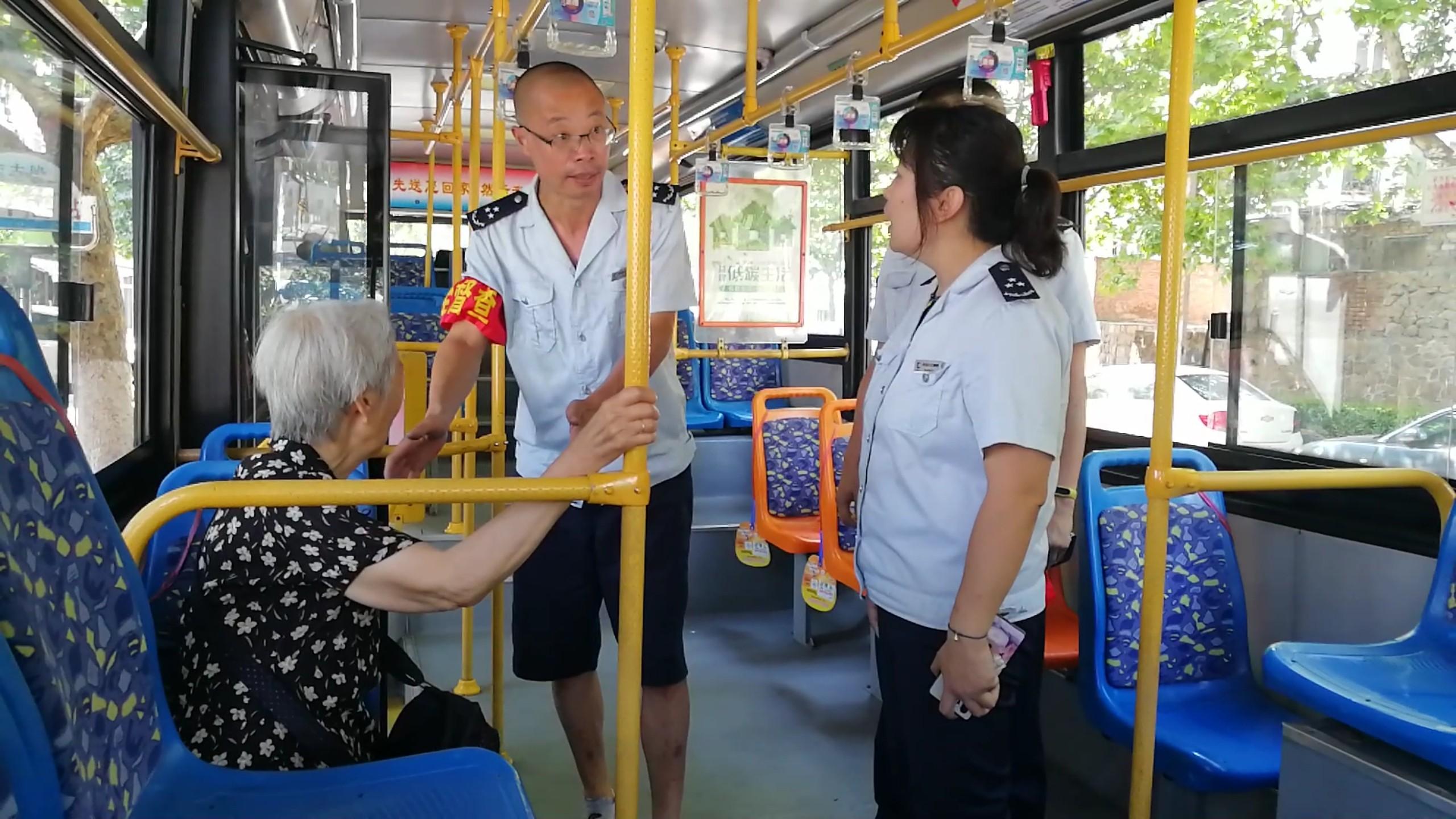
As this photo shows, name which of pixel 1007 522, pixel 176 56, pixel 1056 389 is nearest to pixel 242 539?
pixel 1007 522

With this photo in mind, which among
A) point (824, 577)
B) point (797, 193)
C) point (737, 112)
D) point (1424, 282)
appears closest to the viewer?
point (1424, 282)

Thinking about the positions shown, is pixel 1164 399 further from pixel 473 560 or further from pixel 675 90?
pixel 675 90

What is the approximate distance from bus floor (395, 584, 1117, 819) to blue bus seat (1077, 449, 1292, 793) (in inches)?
23.1

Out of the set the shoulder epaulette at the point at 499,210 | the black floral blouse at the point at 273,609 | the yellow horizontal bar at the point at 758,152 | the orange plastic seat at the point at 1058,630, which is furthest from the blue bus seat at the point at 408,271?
the black floral blouse at the point at 273,609

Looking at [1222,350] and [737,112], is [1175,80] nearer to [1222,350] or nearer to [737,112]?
[1222,350]

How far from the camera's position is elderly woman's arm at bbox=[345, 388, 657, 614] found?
1.22 meters

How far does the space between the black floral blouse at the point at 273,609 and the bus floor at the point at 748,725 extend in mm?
1373

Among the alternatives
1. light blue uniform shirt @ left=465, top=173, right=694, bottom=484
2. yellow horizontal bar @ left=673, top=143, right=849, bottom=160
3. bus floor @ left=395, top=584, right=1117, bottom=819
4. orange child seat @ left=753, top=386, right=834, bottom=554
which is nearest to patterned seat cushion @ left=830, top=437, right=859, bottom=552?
orange child seat @ left=753, top=386, right=834, bottom=554

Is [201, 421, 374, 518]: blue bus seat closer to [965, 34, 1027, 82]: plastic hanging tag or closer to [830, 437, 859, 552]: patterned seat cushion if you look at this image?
[965, 34, 1027, 82]: plastic hanging tag

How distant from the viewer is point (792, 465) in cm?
416

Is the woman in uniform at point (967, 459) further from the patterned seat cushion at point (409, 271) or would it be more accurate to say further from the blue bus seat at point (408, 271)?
the patterned seat cushion at point (409, 271)

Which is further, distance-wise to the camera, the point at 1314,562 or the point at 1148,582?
the point at 1314,562

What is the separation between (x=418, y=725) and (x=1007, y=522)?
872 mm

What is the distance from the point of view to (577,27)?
9.46 ft
